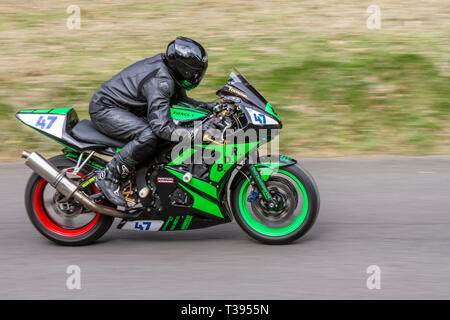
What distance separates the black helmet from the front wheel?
0.94 meters

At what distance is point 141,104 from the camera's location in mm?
5312

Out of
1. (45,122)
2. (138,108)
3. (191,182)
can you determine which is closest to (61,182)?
(45,122)

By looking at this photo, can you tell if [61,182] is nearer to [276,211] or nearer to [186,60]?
[186,60]

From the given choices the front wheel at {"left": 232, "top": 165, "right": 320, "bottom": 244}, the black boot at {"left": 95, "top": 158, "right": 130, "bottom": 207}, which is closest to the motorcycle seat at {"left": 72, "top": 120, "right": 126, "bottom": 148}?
the black boot at {"left": 95, "top": 158, "right": 130, "bottom": 207}

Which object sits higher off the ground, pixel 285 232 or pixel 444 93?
pixel 444 93

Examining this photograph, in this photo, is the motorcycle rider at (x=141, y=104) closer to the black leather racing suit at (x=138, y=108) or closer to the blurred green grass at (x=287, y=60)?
the black leather racing suit at (x=138, y=108)

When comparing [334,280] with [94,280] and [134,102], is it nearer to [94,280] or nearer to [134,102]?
[94,280]

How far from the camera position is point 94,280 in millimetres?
4707

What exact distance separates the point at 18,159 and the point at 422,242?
4838 mm

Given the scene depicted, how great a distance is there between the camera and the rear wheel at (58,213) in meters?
5.43

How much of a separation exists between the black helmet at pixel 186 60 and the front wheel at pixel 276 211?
942mm

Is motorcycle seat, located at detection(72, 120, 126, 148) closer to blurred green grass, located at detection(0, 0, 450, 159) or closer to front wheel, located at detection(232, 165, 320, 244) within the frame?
front wheel, located at detection(232, 165, 320, 244)

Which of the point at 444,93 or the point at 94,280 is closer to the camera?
the point at 94,280

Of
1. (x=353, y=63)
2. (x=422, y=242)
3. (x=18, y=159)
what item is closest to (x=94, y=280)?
(x=422, y=242)
